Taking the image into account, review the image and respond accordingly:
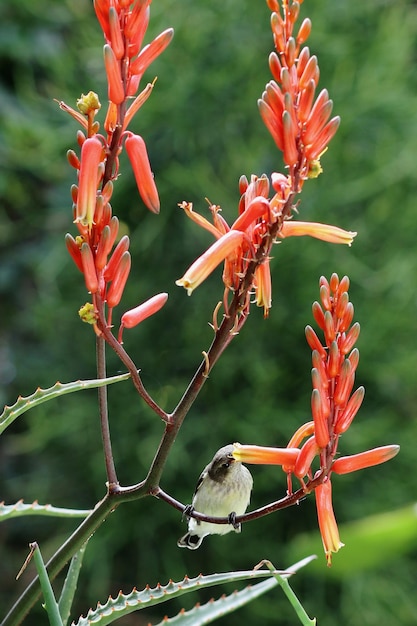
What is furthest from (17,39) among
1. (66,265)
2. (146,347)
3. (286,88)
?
(286,88)

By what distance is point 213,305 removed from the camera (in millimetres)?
2832

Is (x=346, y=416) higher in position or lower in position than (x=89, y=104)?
lower

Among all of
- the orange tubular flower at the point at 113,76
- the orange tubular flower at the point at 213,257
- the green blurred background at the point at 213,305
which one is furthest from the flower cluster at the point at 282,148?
the green blurred background at the point at 213,305

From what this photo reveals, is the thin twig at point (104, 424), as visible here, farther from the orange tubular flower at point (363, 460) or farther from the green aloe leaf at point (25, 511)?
the orange tubular flower at point (363, 460)

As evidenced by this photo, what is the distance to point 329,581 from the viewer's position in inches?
114

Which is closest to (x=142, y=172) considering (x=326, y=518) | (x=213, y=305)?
(x=326, y=518)

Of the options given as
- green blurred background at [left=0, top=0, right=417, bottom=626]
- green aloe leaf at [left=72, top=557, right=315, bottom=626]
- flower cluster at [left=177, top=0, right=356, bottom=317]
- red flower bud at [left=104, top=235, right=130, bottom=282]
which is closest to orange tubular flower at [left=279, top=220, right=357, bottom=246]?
flower cluster at [left=177, top=0, right=356, bottom=317]

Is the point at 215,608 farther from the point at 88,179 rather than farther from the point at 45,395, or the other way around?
the point at 88,179

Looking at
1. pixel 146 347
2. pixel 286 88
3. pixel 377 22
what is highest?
pixel 377 22

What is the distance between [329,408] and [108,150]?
256 millimetres

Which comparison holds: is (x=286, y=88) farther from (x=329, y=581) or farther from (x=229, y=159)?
(x=329, y=581)

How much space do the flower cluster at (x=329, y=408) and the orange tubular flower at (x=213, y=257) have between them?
0.23 ft

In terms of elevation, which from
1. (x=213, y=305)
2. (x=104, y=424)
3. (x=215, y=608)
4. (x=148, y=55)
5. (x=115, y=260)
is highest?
(x=213, y=305)

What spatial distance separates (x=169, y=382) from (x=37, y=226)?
1043 millimetres
